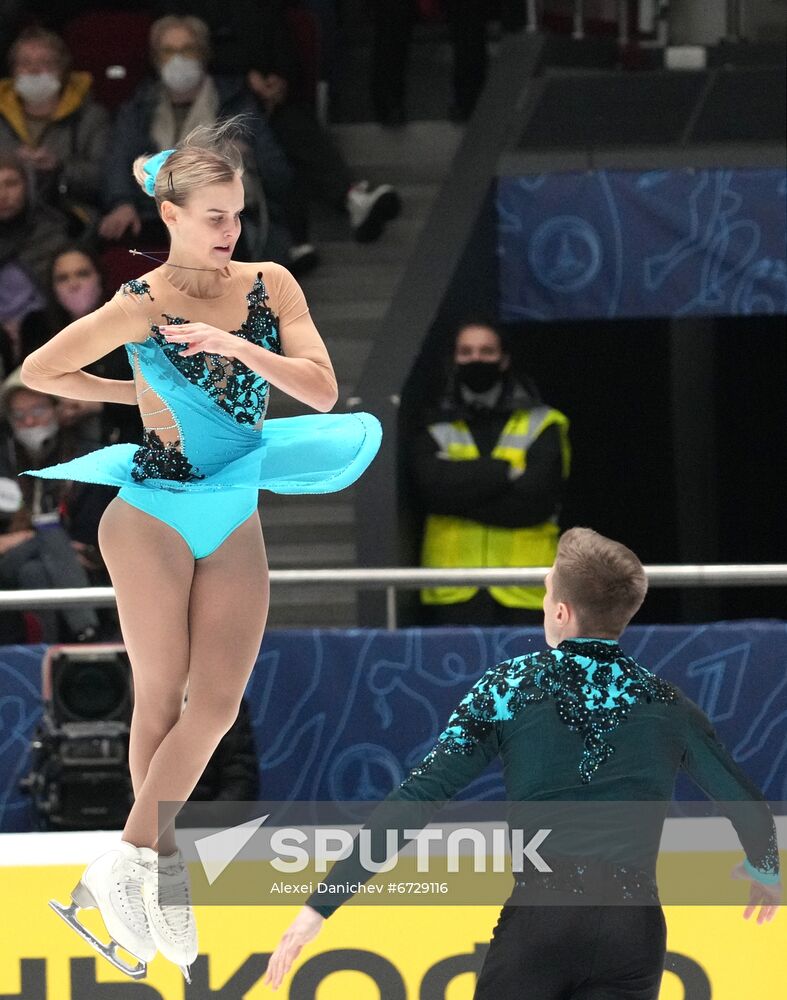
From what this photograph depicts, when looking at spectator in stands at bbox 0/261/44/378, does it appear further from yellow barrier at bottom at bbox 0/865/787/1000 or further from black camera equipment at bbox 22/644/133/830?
yellow barrier at bottom at bbox 0/865/787/1000

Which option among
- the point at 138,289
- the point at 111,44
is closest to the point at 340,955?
the point at 138,289

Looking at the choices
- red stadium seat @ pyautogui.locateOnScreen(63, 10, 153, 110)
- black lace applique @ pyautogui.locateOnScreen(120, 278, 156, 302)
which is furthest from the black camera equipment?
red stadium seat @ pyautogui.locateOnScreen(63, 10, 153, 110)

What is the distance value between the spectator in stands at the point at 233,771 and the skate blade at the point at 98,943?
1721mm

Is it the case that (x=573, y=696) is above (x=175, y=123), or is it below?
below

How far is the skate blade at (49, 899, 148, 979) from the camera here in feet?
12.5

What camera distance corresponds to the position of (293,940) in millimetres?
3654

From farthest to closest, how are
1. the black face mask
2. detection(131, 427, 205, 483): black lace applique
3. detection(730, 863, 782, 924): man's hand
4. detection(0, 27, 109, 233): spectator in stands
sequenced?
detection(0, 27, 109, 233): spectator in stands → the black face mask → detection(730, 863, 782, 924): man's hand → detection(131, 427, 205, 483): black lace applique

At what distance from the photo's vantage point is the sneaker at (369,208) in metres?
9.12

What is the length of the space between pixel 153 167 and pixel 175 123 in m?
4.28

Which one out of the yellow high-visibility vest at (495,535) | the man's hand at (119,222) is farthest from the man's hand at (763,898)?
the man's hand at (119,222)

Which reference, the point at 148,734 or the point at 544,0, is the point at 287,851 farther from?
the point at 544,0

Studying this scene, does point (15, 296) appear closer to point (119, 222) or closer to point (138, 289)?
point (119, 222)

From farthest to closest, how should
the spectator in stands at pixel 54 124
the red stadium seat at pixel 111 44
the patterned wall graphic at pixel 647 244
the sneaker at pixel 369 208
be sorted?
the red stadium seat at pixel 111 44 → the sneaker at pixel 369 208 → the patterned wall graphic at pixel 647 244 → the spectator in stands at pixel 54 124

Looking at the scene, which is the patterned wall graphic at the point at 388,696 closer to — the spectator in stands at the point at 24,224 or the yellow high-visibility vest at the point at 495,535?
the yellow high-visibility vest at the point at 495,535
